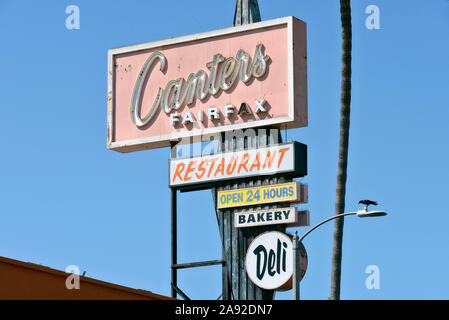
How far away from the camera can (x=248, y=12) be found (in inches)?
1593

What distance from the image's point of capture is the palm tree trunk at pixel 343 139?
42156 millimetres

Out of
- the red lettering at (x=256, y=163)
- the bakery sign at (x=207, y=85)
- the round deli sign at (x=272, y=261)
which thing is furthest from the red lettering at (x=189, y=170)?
the round deli sign at (x=272, y=261)

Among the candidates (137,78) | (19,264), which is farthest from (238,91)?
(19,264)

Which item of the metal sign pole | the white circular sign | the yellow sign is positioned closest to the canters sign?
the yellow sign

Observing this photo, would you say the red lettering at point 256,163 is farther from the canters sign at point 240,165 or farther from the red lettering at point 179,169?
the red lettering at point 179,169

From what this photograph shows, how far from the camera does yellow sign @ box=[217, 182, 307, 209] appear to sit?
122 ft

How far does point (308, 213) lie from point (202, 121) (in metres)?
5.31

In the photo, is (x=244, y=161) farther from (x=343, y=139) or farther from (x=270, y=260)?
(x=343, y=139)

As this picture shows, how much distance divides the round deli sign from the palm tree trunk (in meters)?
5.90

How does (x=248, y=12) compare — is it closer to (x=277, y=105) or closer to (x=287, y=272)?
(x=277, y=105)

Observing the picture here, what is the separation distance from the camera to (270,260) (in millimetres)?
37094

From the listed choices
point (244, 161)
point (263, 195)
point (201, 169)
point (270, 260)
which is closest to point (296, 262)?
point (270, 260)

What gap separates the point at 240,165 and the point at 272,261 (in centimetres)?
348
